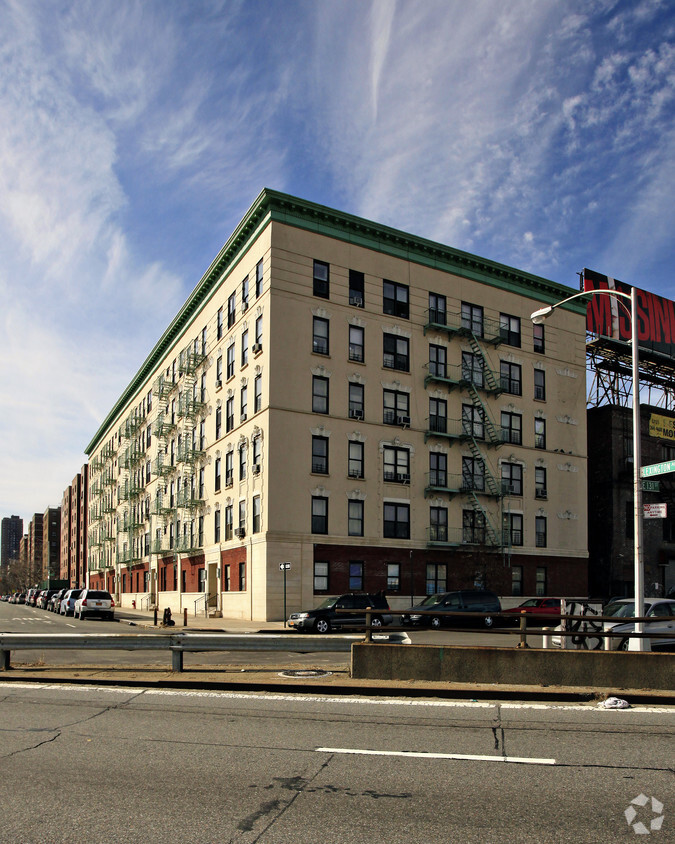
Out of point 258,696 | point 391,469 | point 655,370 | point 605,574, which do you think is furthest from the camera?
point 655,370

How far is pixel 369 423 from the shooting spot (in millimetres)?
41625

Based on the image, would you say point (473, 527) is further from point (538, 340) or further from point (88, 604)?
point (88, 604)

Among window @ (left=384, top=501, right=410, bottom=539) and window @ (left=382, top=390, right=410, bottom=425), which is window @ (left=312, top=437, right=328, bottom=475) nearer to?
window @ (left=382, top=390, right=410, bottom=425)

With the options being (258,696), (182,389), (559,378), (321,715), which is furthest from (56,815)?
(182,389)

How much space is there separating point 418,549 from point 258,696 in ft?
100

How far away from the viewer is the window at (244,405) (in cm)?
4275

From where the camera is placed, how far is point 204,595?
157 ft

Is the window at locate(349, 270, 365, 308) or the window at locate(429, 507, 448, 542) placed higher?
the window at locate(349, 270, 365, 308)

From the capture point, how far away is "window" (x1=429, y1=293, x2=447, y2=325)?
44.9 meters

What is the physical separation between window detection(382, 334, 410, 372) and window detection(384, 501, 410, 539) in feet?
26.0

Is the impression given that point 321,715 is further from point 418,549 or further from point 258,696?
point 418,549

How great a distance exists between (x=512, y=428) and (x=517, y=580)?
9.43 metres

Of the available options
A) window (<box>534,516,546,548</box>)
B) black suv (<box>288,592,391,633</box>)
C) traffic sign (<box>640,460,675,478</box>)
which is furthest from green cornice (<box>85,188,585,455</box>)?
traffic sign (<box>640,460,675,478</box>)

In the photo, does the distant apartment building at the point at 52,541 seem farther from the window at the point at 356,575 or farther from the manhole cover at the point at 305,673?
the manhole cover at the point at 305,673
